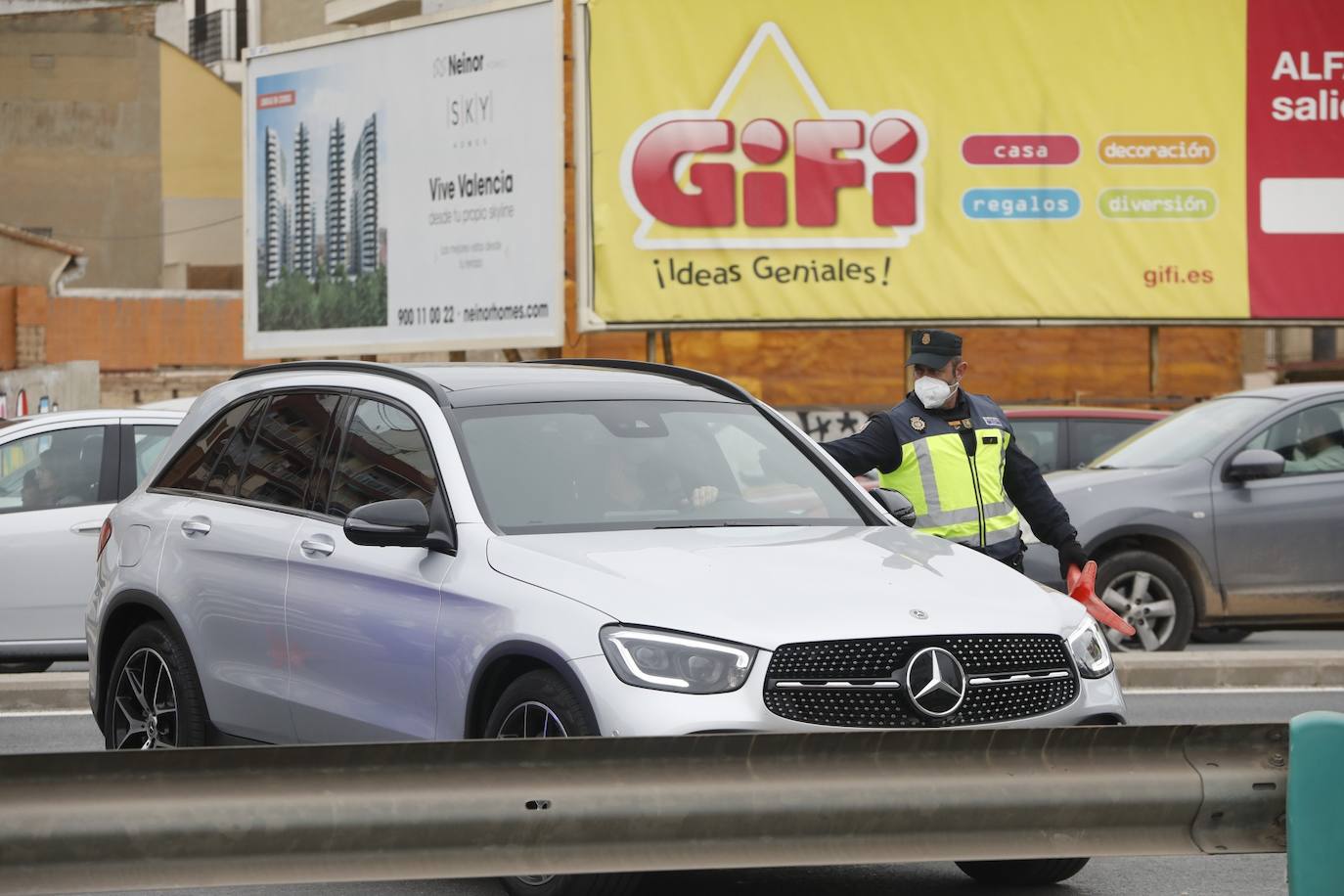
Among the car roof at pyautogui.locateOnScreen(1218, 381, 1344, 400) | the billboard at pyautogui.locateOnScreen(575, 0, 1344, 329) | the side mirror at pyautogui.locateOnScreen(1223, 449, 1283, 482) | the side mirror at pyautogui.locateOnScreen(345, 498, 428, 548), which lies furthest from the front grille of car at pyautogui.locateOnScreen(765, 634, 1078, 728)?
the billboard at pyautogui.locateOnScreen(575, 0, 1344, 329)

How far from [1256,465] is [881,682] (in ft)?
25.1

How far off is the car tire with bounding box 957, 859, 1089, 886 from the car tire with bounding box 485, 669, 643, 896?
4.09 feet

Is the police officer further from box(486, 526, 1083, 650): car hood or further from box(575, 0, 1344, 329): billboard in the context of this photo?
box(575, 0, 1344, 329): billboard

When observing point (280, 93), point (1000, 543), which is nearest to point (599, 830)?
point (1000, 543)

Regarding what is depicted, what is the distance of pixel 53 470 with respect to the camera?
12062 mm

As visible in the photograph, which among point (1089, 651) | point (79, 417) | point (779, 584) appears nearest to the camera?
point (779, 584)

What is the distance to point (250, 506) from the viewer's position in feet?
24.1

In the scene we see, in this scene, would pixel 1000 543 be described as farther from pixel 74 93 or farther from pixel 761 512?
pixel 74 93

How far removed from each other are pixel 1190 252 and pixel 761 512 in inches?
601

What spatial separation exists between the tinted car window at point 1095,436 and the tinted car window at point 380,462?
913 centimetres

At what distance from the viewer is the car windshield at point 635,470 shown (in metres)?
6.54

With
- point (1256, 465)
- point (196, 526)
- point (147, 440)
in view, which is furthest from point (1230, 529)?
point (196, 526)

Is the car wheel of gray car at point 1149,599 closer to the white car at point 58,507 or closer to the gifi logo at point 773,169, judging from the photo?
the white car at point 58,507

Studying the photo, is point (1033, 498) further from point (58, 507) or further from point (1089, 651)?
point (58, 507)
